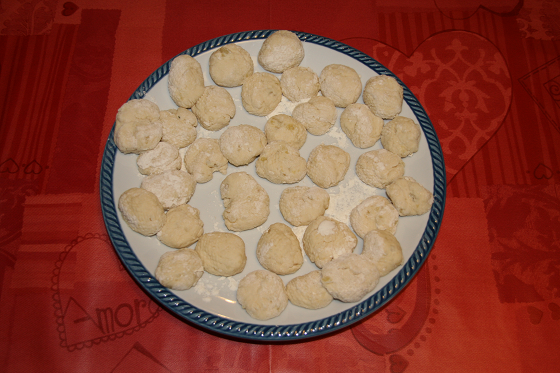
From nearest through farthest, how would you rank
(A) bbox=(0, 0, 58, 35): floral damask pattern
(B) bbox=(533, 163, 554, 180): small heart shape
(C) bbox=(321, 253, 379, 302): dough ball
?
(C) bbox=(321, 253, 379, 302): dough ball, (B) bbox=(533, 163, 554, 180): small heart shape, (A) bbox=(0, 0, 58, 35): floral damask pattern

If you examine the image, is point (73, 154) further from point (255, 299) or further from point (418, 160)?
point (418, 160)

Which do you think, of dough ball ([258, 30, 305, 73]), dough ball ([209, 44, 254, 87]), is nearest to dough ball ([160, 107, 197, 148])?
dough ball ([209, 44, 254, 87])

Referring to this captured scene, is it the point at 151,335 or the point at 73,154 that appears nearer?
the point at 151,335

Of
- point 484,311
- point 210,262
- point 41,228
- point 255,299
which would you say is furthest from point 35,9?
point 484,311

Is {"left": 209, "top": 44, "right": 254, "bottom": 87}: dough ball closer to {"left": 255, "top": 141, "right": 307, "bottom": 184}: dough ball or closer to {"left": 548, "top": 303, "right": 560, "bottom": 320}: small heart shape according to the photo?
{"left": 255, "top": 141, "right": 307, "bottom": 184}: dough ball

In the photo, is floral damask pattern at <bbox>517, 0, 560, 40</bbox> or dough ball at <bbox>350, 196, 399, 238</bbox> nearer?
dough ball at <bbox>350, 196, 399, 238</bbox>

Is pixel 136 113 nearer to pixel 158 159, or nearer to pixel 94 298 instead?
pixel 158 159

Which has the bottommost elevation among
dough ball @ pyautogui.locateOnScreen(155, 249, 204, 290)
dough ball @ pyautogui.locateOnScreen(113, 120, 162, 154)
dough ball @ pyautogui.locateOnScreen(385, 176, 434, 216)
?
dough ball @ pyautogui.locateOnScreen(155, 249, 204, 290)

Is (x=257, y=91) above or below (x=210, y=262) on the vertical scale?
above
